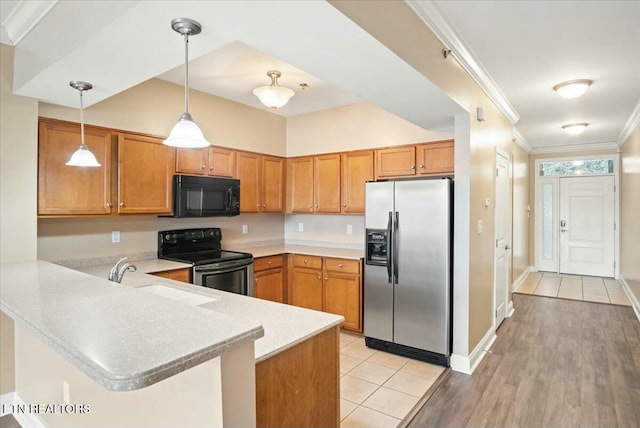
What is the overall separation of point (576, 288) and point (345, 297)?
15.2 ft

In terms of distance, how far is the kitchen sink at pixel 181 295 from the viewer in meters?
2.08

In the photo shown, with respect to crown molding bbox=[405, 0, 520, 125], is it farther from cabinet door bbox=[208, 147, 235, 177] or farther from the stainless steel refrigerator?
cabinet door bbox=[208, 147, 235, 177]

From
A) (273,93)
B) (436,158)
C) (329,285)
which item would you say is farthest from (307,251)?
(273,93)

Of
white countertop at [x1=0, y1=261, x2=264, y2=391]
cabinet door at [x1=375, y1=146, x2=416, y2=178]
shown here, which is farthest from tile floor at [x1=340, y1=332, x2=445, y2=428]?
cabinet door at [x1=375, y1=146, x2=416, y2=178]

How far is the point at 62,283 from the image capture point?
Result: 1744mm

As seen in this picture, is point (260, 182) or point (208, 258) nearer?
point (208, 258)

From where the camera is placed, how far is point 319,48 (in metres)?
1.89

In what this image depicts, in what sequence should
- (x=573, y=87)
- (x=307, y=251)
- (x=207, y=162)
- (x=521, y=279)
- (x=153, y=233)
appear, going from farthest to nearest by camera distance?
(x=521, y=279) → (x=307, y=251) → (x=207, y=162) → (x=153, y=233) → (x=573, y=87)

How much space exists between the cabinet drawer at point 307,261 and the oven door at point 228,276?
664mm

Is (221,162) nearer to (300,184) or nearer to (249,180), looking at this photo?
(249,180)

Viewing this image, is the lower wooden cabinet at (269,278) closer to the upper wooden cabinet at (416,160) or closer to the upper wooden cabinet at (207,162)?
the upper wooden cabinet at (207,162)

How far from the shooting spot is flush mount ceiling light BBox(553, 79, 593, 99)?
3.45 metres

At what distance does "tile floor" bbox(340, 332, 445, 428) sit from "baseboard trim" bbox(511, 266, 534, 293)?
3.50m

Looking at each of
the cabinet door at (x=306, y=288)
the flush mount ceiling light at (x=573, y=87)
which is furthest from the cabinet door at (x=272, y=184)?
the flush mount ceiling light at (x=573, y=87)
